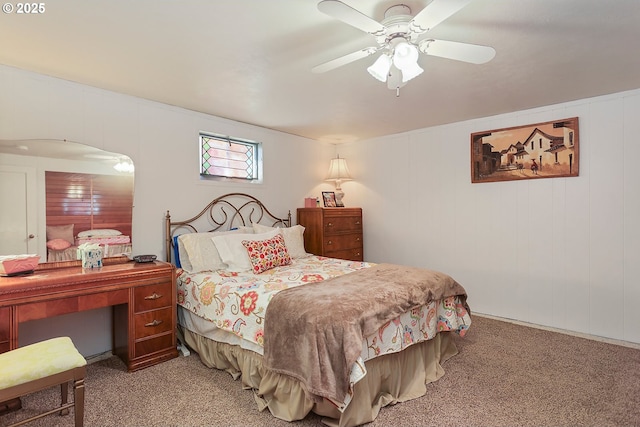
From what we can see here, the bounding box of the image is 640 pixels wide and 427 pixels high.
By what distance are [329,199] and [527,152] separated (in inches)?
100

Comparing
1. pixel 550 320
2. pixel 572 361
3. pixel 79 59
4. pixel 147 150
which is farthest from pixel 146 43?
pixel 550 320

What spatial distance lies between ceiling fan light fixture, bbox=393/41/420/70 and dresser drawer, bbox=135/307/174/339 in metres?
2.53

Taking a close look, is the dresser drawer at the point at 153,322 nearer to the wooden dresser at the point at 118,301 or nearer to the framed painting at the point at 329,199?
the wooden dresser at the point at 118,301

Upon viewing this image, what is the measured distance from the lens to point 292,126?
420 cm

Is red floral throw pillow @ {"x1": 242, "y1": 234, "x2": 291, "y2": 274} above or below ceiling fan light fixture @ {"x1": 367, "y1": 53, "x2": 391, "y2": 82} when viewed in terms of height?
below

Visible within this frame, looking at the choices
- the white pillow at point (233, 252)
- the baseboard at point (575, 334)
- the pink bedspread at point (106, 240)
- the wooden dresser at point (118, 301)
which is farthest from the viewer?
the white pillow at point (233, 252)

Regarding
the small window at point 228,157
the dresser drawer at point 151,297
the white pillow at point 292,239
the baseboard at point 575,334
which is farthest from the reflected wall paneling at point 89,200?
the baseboard at point 575,334

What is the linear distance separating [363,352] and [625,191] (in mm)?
2963

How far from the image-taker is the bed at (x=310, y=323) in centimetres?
185

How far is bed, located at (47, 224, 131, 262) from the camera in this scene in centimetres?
264

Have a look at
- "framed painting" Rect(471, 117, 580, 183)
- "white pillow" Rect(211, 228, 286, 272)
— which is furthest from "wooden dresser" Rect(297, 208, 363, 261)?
"framed painting" Rect(471, 117, 580, 183)

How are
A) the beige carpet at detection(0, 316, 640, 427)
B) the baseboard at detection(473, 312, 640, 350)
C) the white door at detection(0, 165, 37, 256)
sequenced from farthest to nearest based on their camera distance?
the baseboard at detection(473, 312, 640, 350) < the white door at detection(0, 165, 37, 256) < the beige carpet at detection(0, 316, 640, 427)

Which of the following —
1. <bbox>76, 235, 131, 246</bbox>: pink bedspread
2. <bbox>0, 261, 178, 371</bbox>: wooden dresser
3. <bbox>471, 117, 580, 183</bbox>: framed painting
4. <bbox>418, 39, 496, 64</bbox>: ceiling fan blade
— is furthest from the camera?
<bbox>471, 117, 580, 183</bbox>: framed painting

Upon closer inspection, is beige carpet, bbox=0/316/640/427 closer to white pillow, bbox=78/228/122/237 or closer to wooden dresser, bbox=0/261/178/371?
wooden dresser, bbox=0/261/178/371
